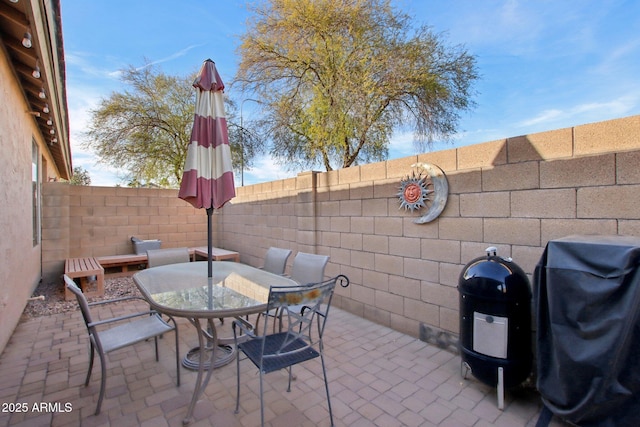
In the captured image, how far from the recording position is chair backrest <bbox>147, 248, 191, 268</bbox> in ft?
12.0

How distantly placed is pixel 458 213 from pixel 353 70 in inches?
285

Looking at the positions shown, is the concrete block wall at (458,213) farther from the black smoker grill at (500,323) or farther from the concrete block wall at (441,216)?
the black smoker grill at (500,323)

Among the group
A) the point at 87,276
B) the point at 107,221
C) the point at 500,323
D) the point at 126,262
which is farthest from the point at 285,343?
the point at 107,221

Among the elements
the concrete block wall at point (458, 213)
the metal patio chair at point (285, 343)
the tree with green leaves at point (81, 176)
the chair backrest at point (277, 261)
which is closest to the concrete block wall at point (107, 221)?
the concrete block wall at point (458, 213)

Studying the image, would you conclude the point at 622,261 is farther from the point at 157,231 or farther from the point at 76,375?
the point at 157,231

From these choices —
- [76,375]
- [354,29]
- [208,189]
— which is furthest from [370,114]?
[76,375]

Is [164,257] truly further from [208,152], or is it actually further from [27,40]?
[27,40]

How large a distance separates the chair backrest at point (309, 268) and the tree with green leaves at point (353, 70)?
651 centimetres

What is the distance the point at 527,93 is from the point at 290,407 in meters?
9.20

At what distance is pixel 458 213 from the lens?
2812 millimetres

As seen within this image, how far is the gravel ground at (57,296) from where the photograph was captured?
3.96 meters

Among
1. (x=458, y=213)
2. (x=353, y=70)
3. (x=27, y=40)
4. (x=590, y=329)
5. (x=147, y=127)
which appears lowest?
(x=590, y=329)

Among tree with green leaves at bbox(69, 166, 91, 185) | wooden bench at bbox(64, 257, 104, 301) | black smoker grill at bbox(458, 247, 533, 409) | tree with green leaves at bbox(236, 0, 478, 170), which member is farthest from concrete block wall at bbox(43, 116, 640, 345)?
tree with green leaves at bbox(69, 166, 91, 185)

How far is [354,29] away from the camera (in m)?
8.59
